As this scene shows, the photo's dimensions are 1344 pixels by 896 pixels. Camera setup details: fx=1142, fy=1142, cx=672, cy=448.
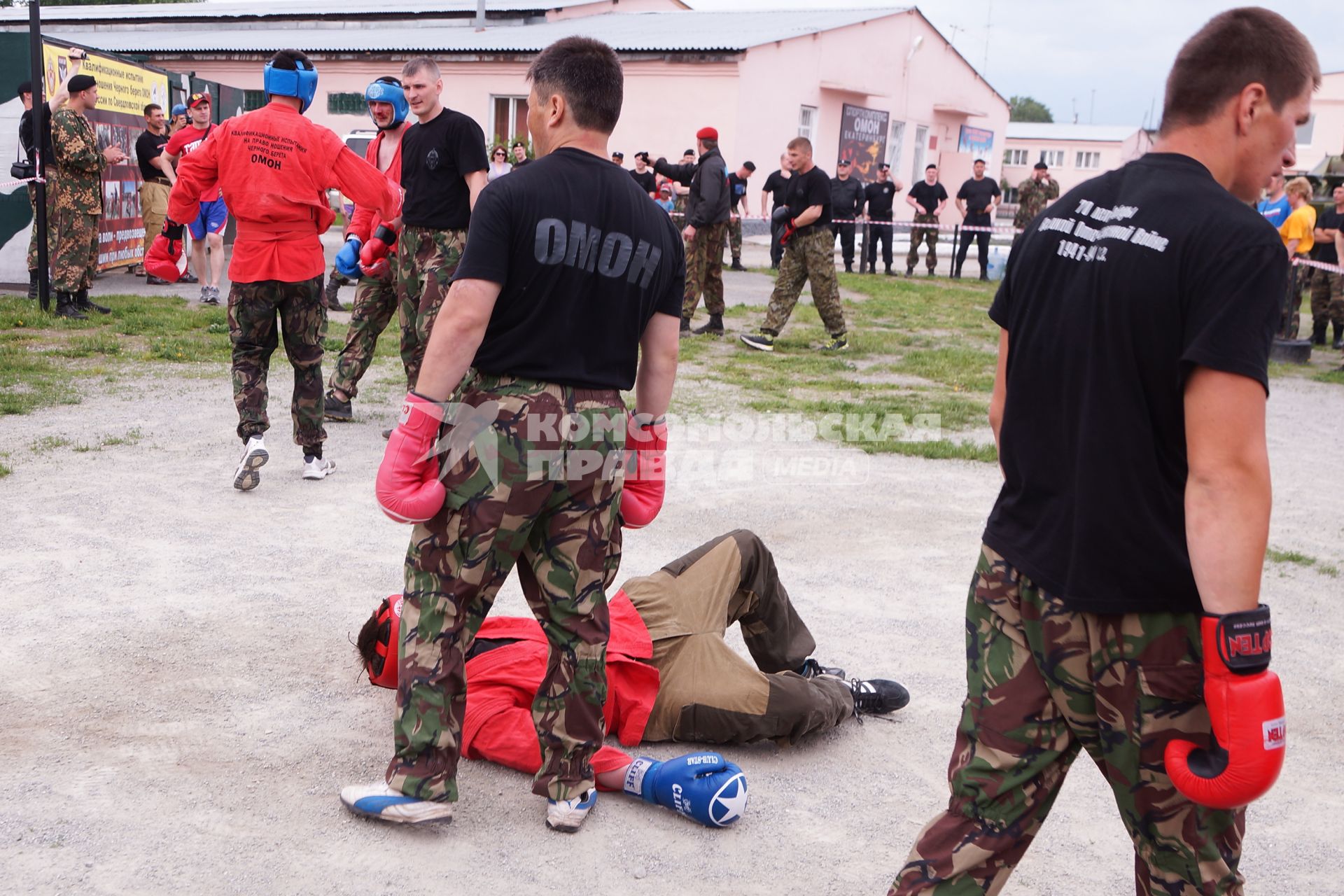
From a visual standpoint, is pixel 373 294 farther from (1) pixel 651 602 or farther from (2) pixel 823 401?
(1) pixel 651 602

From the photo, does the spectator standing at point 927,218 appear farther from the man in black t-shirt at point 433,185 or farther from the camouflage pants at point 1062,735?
the camouflage pants at point 1062,735

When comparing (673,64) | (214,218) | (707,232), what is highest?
(673,64)

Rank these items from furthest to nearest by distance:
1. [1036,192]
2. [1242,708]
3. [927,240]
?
[927,240], [1036,192], [1242,708]

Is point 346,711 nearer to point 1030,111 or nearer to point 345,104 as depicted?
point 345,104

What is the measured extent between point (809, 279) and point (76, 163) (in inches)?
278

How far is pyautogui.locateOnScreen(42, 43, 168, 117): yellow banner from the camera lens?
1155 cm

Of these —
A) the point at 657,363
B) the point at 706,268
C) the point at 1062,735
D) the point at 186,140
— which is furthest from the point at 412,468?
the point at 186,140

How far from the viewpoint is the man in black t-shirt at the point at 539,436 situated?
2.80m

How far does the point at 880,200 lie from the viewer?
20.5 meters

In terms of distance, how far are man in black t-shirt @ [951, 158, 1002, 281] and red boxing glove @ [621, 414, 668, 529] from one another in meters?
17.8

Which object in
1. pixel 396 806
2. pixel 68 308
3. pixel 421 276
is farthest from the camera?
A: pixel 68 308

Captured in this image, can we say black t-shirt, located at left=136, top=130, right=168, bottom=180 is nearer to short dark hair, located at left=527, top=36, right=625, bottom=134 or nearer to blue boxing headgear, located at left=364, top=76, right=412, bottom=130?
blue boxing headgear, located at left=364, top=76, right=412, bottom=130

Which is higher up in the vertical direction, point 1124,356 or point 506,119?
point 506,119

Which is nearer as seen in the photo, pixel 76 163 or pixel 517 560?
pixel 517 560
